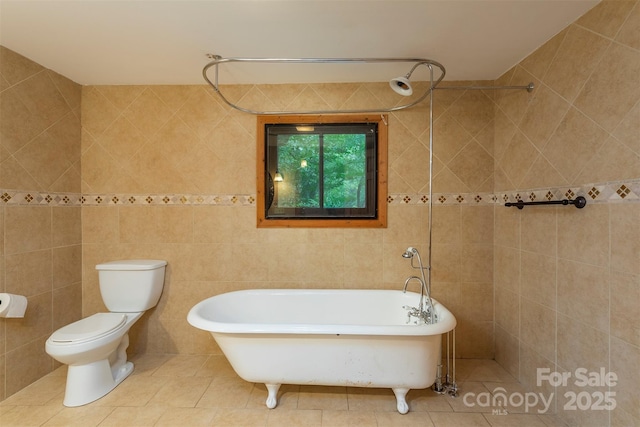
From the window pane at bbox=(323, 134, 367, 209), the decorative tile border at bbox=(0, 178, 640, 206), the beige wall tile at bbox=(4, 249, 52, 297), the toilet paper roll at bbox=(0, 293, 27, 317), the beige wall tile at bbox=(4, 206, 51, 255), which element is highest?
the window pane at bbox=(323, 134, 367, 209)

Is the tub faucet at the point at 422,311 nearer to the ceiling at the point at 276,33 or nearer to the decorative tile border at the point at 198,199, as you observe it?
the decorative tile border at the point at 198,199

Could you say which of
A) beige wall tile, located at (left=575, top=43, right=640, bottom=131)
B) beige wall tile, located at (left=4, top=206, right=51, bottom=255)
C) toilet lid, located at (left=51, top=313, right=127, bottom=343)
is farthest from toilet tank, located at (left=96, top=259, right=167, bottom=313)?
beige wall tile, located at (left=575, top=43, right=640, bottom=131)

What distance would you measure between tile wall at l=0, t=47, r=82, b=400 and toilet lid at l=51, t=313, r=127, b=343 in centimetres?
44

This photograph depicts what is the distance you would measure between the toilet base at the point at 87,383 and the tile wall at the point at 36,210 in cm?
48

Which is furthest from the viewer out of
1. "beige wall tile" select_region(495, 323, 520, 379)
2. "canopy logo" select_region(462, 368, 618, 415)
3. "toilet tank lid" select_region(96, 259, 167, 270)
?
"toilet tank lid" select_region(96, 259, 167, 270)

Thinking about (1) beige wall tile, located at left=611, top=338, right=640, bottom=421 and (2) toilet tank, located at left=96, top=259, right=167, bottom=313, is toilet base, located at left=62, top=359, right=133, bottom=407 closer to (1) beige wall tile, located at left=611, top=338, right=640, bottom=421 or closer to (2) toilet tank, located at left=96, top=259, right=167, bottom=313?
(2) toilet tank, located at left=96, top=259, right=167, bottom=313

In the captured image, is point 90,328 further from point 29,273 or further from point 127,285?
point 29,273

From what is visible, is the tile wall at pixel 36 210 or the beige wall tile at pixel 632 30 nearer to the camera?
the beige wall tile at pixel 632 30

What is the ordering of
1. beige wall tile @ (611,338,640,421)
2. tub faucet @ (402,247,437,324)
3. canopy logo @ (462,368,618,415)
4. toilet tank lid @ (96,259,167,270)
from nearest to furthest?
beige wall tile @ (611,338,640,421), canopy logo @ (462,368,618,415), tub faucet @ (402,247,437,324), toilet tank lid @ (96,259,167,270)

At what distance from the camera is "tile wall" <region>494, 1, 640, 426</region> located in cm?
128

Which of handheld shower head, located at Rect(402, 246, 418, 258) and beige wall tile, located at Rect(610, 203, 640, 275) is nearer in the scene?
beige wall tile, located at Rect(610, 203, 640, 275)

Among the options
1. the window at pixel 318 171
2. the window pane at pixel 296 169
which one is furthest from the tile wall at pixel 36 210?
the window pane at pixel 296 169

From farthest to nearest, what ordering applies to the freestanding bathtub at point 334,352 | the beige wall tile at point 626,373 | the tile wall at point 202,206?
the tile wall at point 202,206 → the freestanding bathtub at point 334,352 → the beige wall tile at point 626,373

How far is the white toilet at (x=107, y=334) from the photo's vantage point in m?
1.68
